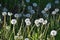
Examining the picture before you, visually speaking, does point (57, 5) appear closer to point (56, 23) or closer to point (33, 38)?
point (56, 23)

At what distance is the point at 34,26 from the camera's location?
13.1 ft

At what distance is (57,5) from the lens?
477 cm

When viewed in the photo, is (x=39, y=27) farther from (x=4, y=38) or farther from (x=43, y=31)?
(x=4, y=38)

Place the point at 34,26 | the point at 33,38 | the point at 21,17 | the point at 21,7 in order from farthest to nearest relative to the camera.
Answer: the point at 21,7, the point at 21,17, the point at 34,26, the point at 33,38

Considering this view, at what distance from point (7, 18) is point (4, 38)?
0.58 meters

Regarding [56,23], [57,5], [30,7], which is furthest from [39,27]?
[57,5]

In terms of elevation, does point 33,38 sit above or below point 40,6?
below

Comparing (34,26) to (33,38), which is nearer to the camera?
(33,38)

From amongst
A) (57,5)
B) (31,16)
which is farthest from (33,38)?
(57,5)

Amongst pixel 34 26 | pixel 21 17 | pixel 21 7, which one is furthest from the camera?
pixel 21 7

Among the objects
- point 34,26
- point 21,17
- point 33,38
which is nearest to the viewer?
point 33,38

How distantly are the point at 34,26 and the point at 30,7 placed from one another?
0.55 meters

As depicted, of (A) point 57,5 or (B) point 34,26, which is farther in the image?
(A) point 57,5

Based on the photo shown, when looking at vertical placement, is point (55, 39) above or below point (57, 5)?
below
